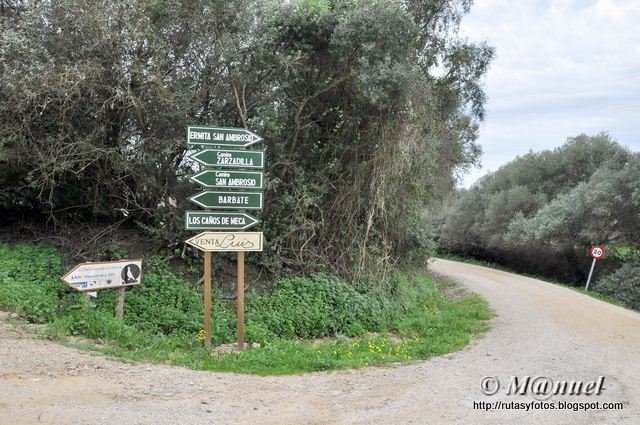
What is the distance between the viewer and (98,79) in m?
9.19

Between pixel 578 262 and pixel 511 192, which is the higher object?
pixel 511 192

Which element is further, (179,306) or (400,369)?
(179,306)

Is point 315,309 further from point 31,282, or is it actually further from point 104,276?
point 31,282

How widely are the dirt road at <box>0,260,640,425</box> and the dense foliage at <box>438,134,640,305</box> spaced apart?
15.0 m

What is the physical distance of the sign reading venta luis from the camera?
7863 millimetres

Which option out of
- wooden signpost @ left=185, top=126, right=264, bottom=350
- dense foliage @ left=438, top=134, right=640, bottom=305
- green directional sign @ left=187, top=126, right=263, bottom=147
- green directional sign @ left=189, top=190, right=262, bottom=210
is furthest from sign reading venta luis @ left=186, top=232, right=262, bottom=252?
dense foliage @ left=438, top=134, right=640, bottom=305

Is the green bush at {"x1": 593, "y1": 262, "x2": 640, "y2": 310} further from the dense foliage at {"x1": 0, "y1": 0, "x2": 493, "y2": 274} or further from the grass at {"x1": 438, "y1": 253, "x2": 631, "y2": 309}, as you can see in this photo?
the dense foliage at {"x1": 0, "y1": 0, "x2": 493, "y2": 274}

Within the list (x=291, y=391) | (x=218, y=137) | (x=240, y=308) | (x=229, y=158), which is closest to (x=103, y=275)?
(x=240, y=308)

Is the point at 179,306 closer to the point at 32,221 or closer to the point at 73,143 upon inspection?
the point at 73,143

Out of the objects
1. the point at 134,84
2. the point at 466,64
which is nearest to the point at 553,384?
the point at 134,84

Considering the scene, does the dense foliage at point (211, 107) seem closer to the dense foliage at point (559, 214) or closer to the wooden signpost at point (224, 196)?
the wooden signpost at point (224, 196)

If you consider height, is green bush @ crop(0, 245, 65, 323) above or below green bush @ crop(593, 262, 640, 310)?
above

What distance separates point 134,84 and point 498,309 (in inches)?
418

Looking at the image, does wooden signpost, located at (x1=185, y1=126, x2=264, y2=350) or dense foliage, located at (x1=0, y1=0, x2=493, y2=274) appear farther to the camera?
dense foliage, located at (x1=0, y1=0, x2=493, y2=274)
